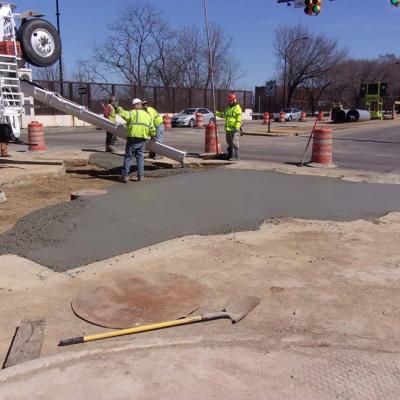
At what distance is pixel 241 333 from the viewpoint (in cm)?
406

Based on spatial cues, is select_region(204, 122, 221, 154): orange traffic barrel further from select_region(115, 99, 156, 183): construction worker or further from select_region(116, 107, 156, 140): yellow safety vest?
select_region(116, 107, 156, 140): yellow safety vest

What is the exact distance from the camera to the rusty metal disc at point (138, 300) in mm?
4375

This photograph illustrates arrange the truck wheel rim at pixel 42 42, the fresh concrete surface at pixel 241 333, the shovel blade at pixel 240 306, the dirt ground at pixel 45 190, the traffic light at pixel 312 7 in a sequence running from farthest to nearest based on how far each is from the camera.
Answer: the traffic light at pixel 312 7 < the truck wheel rim at pixel 42 42 < the dirt ground at pixel 45 190 < the shovel blade at pixel 240 306 < the fresh concrete surface at pixel 241 333

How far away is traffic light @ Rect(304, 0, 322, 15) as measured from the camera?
20297 mm

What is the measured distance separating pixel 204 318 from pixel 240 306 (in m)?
0.43

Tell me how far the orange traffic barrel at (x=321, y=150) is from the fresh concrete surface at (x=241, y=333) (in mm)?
7282

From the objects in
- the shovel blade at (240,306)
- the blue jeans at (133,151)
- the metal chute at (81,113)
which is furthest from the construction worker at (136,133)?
the shovel blade at (240,306)

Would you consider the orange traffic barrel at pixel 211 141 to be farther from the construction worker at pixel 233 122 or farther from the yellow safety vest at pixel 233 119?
the yellow safety vest at pixel 233 119

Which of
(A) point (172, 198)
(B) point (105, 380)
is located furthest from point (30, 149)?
(B) point (105, 380)

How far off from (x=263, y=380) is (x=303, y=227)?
421 cm

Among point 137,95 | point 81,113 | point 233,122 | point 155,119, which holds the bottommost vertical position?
point 233,122

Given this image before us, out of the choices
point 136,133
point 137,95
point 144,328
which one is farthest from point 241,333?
point 137,95

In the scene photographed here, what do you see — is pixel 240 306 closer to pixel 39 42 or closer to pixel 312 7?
pixel 39 42

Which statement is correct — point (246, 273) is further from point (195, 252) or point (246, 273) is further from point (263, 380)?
point (263, 380)
